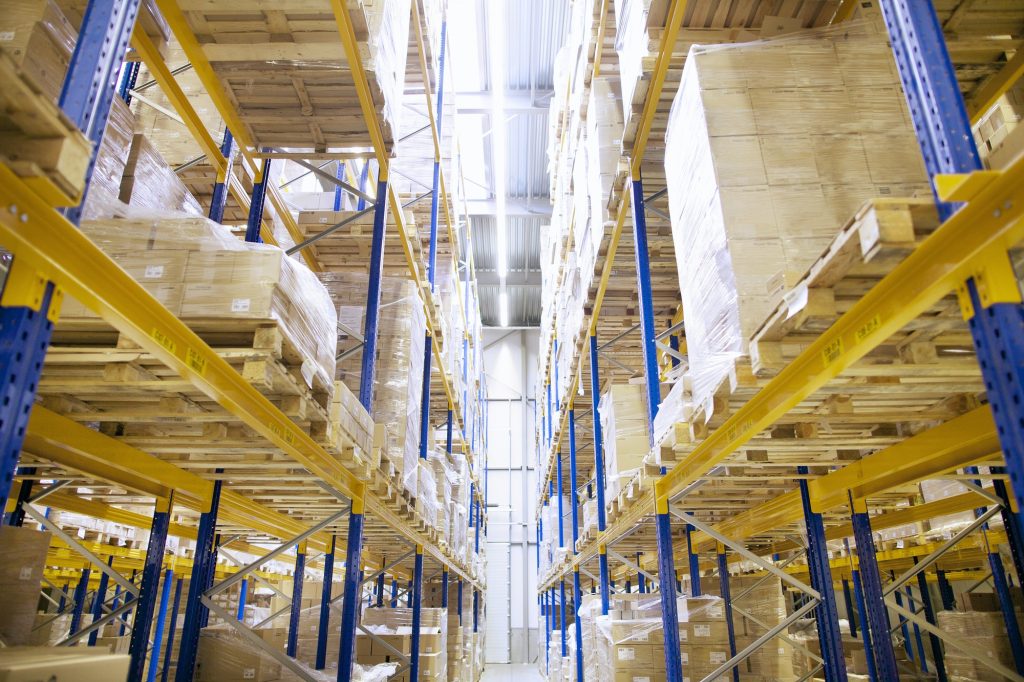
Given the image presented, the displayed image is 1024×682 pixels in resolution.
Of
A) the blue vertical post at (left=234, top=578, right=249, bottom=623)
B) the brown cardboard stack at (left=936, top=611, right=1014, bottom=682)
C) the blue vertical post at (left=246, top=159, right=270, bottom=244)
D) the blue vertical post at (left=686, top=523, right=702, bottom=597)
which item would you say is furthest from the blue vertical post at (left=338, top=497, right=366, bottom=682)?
the blue vertical post at (left=234, top=578, right=249, bottom=623)

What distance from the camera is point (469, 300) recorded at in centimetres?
1644

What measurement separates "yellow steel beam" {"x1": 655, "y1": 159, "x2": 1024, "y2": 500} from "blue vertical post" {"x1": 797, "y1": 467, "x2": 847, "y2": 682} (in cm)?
211

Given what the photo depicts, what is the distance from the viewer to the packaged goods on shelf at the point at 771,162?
130 inches

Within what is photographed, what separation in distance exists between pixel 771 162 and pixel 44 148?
3.14 metres

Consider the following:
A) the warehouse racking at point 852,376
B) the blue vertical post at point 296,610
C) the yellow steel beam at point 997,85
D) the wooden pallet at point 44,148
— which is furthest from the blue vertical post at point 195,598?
the yellow steel beam at point 997,85

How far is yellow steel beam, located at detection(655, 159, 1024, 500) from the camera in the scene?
176 cm

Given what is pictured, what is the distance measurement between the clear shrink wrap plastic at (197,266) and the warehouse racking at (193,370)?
224 mm

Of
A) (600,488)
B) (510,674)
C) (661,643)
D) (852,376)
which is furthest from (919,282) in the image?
Result: (510,674)

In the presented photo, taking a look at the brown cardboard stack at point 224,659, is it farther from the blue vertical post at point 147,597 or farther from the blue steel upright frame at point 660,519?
Answer: the blue steel upright frame at point 660,519

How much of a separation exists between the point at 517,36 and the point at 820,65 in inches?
475

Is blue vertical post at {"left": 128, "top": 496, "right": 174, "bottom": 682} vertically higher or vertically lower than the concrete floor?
Answer: higher

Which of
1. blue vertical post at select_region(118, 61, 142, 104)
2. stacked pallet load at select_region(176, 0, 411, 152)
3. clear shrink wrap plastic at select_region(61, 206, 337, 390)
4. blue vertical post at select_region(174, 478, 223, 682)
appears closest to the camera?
clear shrink wrap plastic at select_region(61, 206, 337, 390)

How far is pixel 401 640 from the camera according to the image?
8.12 m

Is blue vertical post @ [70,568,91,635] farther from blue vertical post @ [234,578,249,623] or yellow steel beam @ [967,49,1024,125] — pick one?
yellow steel beam @ [967,49,1024,125]
